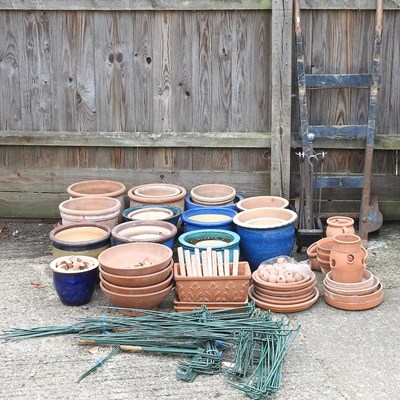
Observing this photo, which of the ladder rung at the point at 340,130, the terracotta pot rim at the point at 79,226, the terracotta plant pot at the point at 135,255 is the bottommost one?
the terracotta plant pot at the point at 135,255

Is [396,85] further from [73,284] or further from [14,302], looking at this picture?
[14,302]

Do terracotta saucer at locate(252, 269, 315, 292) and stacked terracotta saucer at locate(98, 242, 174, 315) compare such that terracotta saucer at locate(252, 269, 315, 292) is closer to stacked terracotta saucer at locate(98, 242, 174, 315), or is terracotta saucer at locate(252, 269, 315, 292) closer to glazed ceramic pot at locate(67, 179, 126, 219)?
stacked terracotta saucer at locate(98, 242, 174, 315)

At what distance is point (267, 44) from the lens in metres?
5.41

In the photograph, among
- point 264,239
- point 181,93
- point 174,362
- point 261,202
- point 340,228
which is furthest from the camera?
point 181,93

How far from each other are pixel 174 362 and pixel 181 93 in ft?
8.66

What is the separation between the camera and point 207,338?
3674mm

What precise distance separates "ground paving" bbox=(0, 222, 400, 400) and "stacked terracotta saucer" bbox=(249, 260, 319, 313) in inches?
2.7

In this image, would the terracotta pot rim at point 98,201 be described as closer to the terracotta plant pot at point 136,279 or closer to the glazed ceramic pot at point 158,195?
the glazed ceramic pot at point 158,195

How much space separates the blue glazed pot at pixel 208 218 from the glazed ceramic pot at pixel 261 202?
131 mm

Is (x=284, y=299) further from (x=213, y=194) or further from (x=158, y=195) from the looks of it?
(x=158, y=195)

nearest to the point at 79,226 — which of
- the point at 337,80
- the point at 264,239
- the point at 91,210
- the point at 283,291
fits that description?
the point at 91,210

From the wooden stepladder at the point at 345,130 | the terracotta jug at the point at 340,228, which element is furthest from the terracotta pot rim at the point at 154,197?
the terracotta jug at the point at 340,228

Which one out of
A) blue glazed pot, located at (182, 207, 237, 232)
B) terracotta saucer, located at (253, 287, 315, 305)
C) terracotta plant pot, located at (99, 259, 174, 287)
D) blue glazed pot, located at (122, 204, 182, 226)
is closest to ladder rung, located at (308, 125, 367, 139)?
blue glazed pot, located at (182, 207, 237, 232)

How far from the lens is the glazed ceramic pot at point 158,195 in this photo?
5.29 m
